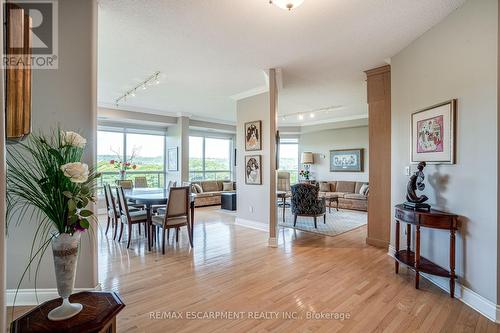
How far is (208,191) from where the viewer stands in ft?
27.8

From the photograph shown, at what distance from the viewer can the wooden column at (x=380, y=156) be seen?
3814 millimetres

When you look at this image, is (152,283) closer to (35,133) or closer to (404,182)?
(35,133)

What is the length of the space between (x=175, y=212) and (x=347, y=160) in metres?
6.22

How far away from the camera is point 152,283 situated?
2.73 m

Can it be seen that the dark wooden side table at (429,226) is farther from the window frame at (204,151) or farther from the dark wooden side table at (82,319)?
the window frame at (204,151)

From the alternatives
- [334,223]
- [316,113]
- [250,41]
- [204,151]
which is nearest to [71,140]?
[250,41]

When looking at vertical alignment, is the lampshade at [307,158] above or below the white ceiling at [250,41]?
below

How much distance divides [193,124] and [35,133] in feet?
19.5

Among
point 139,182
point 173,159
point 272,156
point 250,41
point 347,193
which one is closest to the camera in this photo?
point 250,41

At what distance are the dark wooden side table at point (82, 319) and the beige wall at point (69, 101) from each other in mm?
1044

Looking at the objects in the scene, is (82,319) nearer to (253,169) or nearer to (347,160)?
(253,169)

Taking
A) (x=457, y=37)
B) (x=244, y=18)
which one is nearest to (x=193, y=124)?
(x=244, y=18)

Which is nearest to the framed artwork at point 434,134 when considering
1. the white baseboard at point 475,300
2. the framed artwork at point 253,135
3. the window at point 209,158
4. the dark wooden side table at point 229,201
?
the white baseboard at point 475,300

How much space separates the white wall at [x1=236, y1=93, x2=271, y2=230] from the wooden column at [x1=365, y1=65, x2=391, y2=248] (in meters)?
1.83
